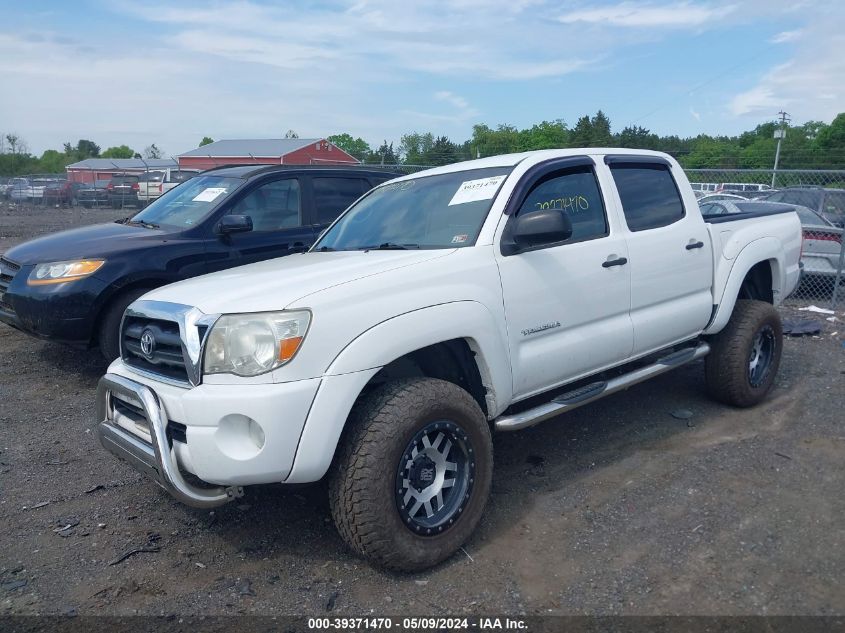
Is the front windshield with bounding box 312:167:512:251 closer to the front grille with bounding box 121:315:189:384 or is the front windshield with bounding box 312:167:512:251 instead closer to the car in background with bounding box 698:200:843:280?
the front grille with bounding box 121:315:189:384

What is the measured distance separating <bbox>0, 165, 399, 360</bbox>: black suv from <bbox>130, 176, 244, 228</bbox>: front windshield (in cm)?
1

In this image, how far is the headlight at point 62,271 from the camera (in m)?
5.68

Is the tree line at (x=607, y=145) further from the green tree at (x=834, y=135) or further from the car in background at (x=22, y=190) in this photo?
the car in background at (x=22, y=190)

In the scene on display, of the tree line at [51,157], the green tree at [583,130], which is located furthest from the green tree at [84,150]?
the green tree at [583,130]

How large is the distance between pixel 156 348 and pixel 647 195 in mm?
3310

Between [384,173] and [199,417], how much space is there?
16.7 ft

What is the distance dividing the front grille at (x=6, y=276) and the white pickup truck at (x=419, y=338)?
10.2 ft

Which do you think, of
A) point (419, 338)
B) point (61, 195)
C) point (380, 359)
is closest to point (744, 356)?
point (419, 338)

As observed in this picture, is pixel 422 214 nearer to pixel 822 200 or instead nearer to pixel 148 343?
pixel 148 343

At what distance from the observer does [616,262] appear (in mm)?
4242

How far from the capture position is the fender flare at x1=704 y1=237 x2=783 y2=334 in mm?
5074

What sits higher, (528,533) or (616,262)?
(616,262)

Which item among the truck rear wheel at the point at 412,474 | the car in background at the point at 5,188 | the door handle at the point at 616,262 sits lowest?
the truck rear wheel at the point at 412,474

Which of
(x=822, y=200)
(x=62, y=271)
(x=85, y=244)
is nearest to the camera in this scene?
(x=62, y=271)
